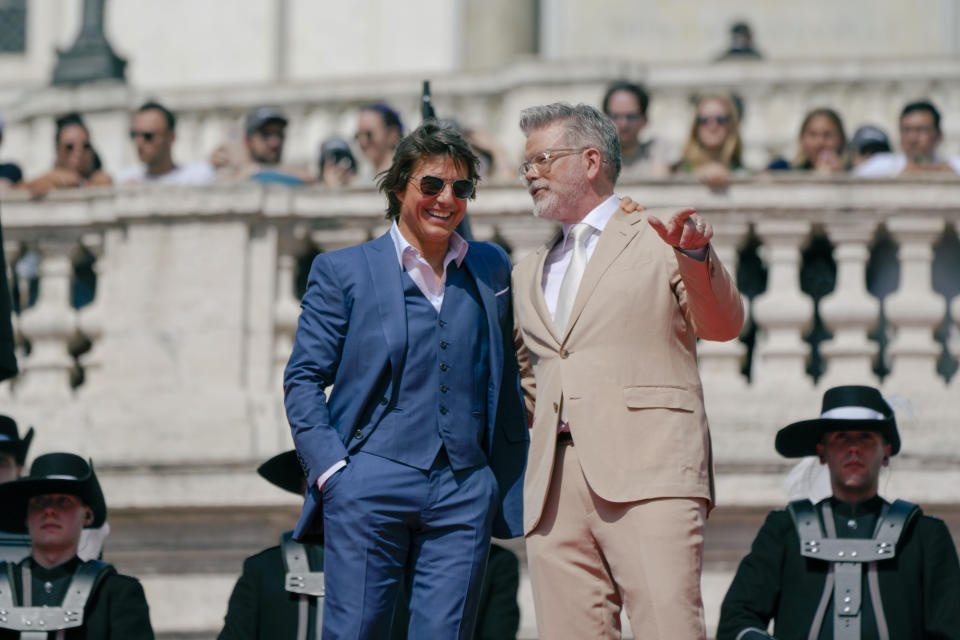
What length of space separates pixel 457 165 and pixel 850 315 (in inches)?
124

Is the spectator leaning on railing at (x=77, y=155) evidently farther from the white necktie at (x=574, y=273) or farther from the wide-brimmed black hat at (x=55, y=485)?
the white necktie at (x=574, y=273)

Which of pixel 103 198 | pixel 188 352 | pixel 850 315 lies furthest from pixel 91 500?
pixel 850 315

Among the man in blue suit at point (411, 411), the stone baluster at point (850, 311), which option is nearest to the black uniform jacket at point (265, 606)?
the man in blue suit at point (411, 411)

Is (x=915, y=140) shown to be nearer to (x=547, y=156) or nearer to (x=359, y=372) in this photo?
(x=547, y=156)

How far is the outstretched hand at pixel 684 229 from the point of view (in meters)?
5.58

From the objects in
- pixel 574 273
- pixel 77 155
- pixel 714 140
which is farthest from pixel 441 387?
pixel 77 155

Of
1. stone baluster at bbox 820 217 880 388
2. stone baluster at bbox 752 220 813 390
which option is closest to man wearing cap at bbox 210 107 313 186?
stone baluster at bbox 752 220 813 390

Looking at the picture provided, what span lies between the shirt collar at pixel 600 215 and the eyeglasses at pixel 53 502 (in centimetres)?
227

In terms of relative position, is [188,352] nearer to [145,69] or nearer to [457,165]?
[457,165]

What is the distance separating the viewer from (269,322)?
29.5 ft

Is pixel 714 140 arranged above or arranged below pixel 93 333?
above

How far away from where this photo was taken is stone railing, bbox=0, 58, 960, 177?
13.2m

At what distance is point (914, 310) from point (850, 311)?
26 cm

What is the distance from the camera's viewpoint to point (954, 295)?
28.6 feet
